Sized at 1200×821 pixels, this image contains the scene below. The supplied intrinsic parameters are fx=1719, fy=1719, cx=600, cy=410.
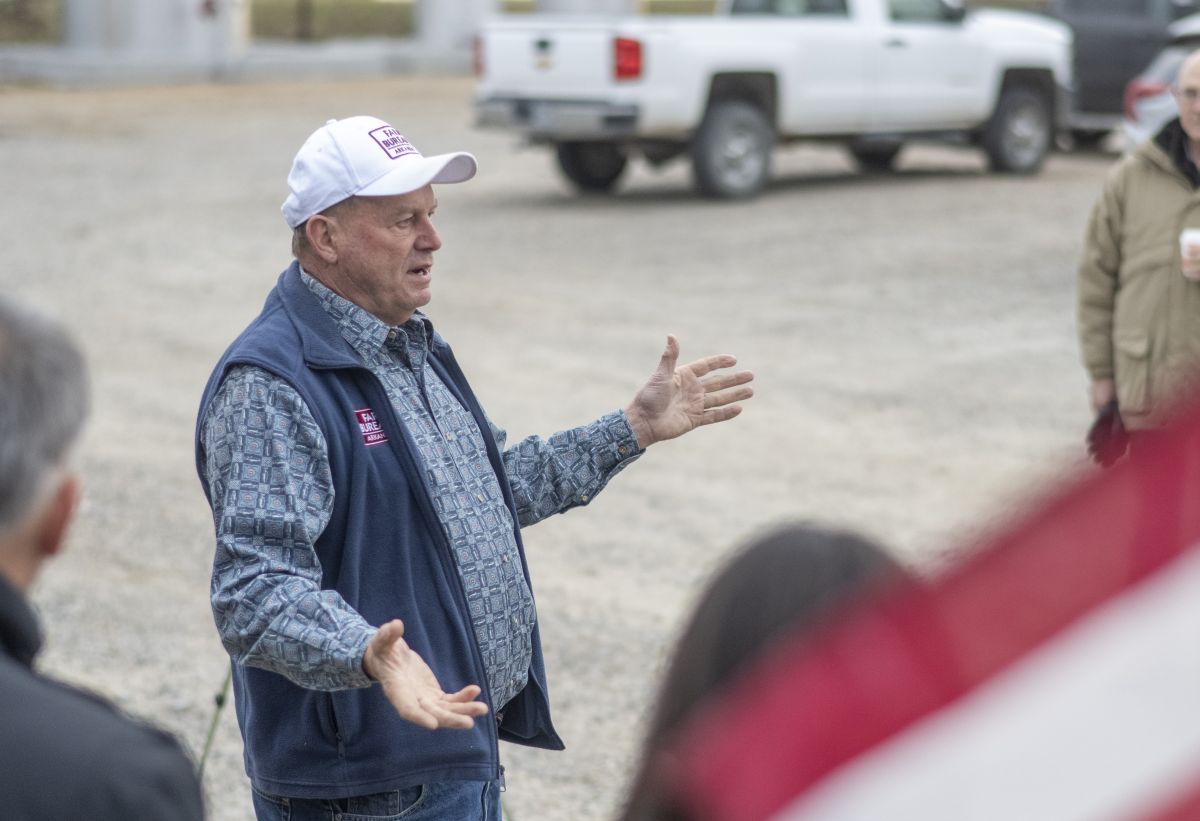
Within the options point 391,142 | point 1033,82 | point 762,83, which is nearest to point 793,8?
point 762,83

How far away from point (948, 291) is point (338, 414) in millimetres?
9985

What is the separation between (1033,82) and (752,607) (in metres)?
17.1

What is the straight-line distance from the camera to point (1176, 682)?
1.14m

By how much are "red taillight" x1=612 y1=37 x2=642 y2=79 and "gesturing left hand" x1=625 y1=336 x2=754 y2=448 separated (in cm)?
1180

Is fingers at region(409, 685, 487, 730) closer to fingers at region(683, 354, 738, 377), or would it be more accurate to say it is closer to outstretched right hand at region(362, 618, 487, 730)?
outstretched right hand at region(362, 618, 487, 730)

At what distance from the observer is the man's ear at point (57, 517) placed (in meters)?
1.99

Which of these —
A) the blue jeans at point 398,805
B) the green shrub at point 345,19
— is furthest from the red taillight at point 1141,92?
the green shrub at point 345,19

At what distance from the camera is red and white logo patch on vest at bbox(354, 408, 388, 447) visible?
3.10 metres

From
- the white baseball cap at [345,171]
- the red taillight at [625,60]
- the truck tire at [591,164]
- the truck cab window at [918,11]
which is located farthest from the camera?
the truck cab window at [918,11]

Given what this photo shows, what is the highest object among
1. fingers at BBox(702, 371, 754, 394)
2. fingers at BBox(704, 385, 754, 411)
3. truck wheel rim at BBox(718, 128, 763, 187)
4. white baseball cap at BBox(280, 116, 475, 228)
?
white baseball cap at BBox(280, 116, 475, 228)

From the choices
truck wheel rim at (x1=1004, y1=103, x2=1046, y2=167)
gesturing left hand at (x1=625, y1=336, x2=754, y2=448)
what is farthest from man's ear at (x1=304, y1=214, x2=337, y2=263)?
truck wheel rim at (x1=1004, y1=103, x2=1046, y2=167)

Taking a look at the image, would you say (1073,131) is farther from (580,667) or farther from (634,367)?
(580,667)

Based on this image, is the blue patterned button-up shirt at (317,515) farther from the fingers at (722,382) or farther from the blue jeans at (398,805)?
the fingers at (722,382)

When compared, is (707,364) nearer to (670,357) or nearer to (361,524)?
(670,357)
